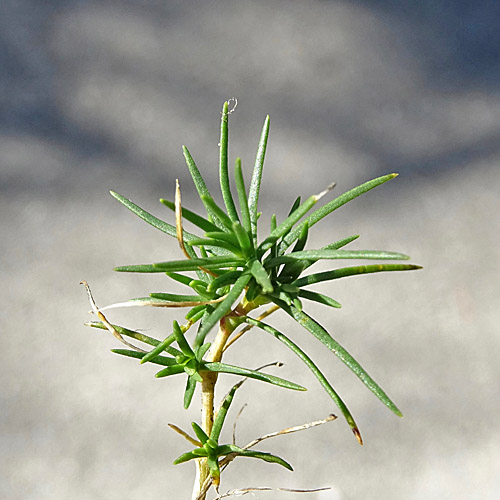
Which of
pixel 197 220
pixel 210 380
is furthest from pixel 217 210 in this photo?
pixel 210 380

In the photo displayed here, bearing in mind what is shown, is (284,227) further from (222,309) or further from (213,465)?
(213,465)

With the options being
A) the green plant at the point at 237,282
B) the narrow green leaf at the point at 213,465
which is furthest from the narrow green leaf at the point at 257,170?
the narrow green leaf at the point at 213,465

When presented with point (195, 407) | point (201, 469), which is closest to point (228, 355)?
point (195, 407)

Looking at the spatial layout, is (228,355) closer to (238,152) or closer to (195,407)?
(195,407)

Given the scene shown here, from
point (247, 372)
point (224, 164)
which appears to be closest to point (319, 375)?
point (247, 372)

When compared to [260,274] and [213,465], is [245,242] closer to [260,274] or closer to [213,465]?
[260,274]

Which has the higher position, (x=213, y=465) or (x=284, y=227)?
(x=284, y=227)

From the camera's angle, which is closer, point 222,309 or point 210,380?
point 222,309
